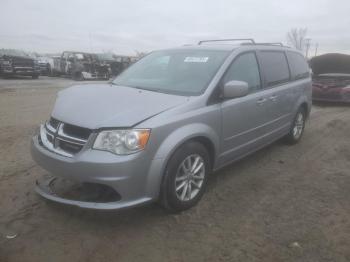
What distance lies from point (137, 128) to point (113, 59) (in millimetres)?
23037

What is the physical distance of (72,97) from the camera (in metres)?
4.00

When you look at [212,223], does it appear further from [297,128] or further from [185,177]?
[297,128]

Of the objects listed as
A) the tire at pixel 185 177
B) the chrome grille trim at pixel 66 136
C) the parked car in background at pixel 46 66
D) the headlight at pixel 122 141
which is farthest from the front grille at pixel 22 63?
the headlight at pixel 122 141

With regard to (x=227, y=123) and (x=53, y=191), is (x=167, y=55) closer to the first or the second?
(x=227, y=123)

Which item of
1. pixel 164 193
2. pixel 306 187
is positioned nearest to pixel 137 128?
pixel 164 193

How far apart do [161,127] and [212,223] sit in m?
1.09

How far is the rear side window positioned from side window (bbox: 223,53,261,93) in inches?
56.2

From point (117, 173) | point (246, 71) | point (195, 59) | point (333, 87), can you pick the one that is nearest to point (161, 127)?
point (117, 173)

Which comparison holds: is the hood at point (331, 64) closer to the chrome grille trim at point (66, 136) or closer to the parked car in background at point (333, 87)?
the parked car in background at point (333, 87)

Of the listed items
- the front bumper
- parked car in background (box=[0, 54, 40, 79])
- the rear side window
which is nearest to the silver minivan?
the front bumper

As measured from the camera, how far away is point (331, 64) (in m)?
14.4

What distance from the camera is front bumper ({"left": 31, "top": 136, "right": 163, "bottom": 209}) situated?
3154 millimetres

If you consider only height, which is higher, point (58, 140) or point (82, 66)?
point (82, 66)

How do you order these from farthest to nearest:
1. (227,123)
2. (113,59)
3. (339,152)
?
1. (113,59)
2. (339,152)
3. (227,123)
